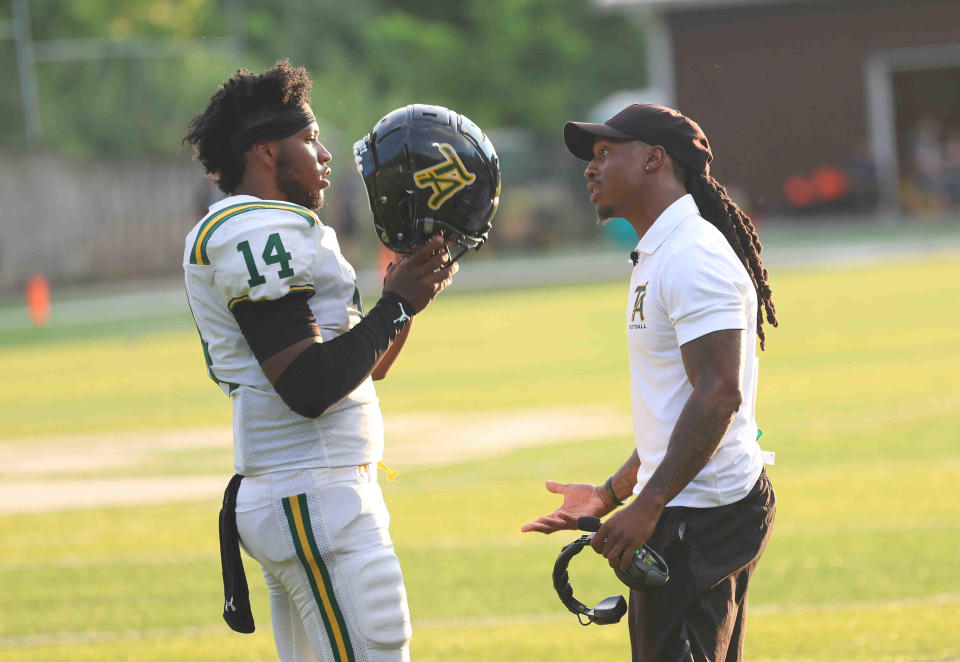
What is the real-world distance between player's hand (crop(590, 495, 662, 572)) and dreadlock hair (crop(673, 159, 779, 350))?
726mm

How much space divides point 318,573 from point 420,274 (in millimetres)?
845

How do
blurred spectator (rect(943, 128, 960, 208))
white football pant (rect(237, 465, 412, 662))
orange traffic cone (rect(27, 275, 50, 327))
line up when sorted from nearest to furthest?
white football pant (rect(237, 465, 412, 662)) → orange traffic cone (rect(27, 275, 50, 327)) → blurred spectator (rect(943, 128, 960, 208))

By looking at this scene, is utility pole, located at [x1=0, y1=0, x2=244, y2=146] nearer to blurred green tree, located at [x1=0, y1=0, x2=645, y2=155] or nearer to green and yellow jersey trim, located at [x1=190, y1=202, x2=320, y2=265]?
blurred green tree, located at [x1=0, y1=0, x2=645, y2=155]

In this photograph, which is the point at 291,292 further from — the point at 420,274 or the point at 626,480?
the point at 626,480

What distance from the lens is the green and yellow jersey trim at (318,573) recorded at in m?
3.78

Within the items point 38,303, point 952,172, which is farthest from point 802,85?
point 38,303

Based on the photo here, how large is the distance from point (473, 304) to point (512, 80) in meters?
29.3

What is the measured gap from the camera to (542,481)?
10.1 metres

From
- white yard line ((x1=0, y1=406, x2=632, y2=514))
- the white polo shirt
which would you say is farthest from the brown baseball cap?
white yard line ((x1=0, y1=406, x2=632, y2=514))

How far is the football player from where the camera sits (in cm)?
369

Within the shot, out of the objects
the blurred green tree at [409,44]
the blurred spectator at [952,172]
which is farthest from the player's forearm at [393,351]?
the blurred green tree at [409,44]

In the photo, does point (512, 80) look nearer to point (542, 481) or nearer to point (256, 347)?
→ point (542, 481)

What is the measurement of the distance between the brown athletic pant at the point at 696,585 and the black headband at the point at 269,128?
1.47 metres

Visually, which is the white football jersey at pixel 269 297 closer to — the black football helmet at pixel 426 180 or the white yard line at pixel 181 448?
the black football helmet at pixel 426 180
